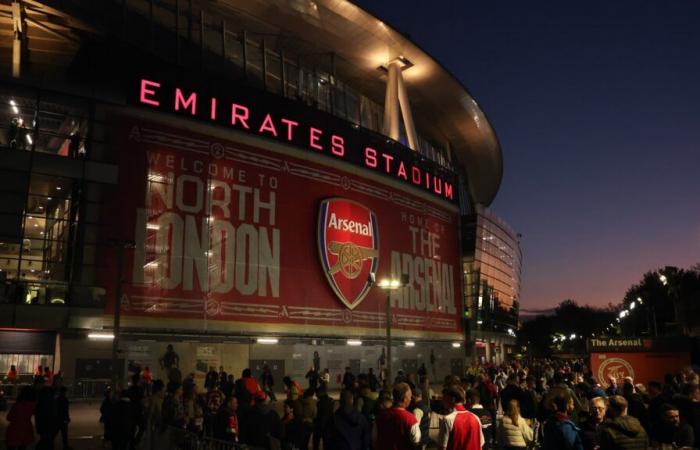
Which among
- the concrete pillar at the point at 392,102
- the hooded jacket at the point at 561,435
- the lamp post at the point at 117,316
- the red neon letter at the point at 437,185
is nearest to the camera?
the hooded jacket at the point at 561,435

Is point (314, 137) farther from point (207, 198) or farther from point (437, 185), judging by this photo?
point (437, 185)

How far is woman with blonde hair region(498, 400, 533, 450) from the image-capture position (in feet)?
27.9

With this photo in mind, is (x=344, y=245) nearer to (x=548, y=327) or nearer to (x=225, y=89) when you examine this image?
(x=225, y=89)

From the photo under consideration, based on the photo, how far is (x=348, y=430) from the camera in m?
7.36

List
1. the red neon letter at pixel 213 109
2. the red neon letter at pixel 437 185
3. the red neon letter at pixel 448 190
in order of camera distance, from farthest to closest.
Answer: the red neon letter at pixel 448 190 → the red neon letter at pixel 437 185 → the red neon letter at pixel 213 109

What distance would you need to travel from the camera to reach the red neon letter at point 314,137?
3269 centimetres

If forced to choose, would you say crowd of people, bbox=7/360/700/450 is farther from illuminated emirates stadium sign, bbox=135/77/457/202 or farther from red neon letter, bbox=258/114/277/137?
red neon letter, bbox=258/114/277/137

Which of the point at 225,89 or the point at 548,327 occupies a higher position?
the point at 225,89

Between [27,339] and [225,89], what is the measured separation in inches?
578

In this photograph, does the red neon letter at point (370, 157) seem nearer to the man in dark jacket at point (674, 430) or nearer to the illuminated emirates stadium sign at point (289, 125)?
the illuminated emirates stadium sign at point (289, 125)

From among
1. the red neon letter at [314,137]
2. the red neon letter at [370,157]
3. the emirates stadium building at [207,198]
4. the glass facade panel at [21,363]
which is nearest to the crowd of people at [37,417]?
the emirates stadium building at [207,198]

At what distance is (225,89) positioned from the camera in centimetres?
2981

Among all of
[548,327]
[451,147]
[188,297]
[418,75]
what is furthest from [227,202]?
[548,327]

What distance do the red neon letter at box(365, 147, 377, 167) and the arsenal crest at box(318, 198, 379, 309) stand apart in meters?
2.93
